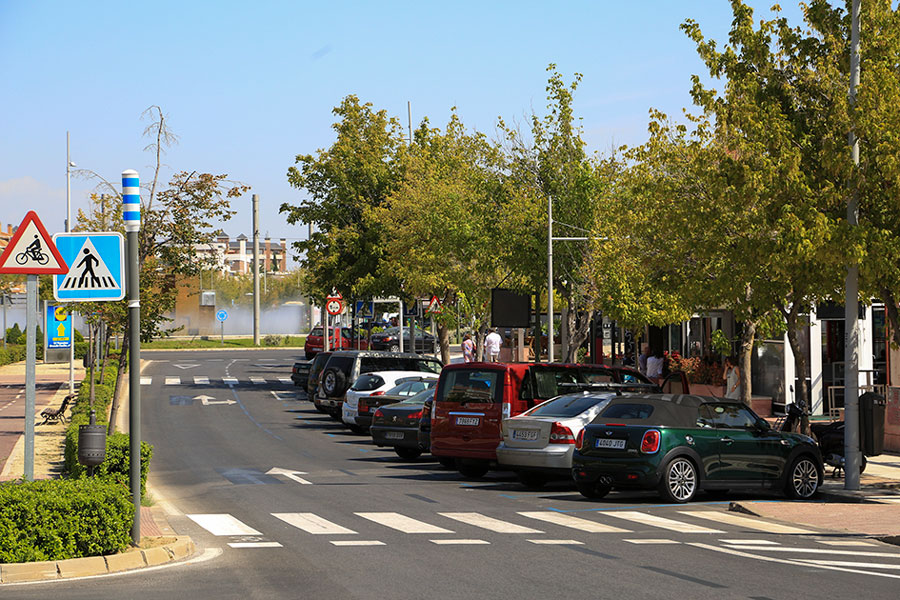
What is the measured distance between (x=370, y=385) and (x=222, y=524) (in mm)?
16265

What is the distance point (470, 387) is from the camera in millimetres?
20391

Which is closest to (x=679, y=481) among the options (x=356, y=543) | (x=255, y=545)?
(x=356, y=543)

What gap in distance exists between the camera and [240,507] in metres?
16.4

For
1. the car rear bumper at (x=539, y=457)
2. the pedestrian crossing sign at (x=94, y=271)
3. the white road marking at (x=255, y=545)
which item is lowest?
the white road marking at (x=255, y=545)

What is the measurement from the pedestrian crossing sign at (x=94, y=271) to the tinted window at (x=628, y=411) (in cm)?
784

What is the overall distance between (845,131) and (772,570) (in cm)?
927

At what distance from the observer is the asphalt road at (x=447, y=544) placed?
9.85 meters

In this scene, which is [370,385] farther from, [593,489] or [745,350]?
[593,489]

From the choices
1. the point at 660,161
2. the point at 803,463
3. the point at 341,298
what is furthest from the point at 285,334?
the point at 803,463

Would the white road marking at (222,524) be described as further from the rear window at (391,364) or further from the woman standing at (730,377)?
the woman standing at (730,377)

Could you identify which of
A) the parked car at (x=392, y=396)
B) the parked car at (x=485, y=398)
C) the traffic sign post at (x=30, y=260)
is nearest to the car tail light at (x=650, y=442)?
the parked car at (x=485, y=398)

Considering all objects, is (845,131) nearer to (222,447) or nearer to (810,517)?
(810,517)

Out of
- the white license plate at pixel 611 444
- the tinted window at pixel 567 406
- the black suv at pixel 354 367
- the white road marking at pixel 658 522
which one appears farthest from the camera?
the black suv at pixel 354 367

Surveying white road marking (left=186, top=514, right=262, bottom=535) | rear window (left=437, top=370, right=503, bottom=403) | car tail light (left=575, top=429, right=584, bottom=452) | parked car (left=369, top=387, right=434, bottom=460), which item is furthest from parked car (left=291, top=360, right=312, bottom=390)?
white road marking (left=186, top=514, right=262, bottom=535)
